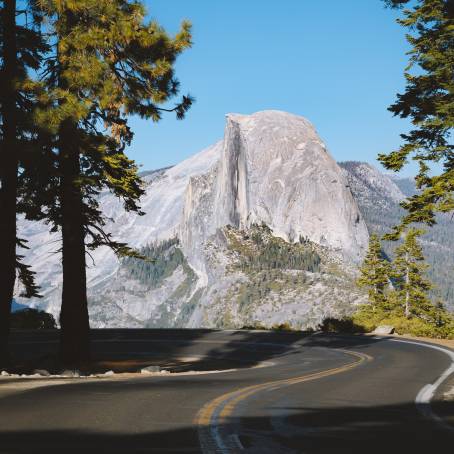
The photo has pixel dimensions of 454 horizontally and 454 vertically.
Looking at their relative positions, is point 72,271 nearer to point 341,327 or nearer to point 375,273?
point 341,327

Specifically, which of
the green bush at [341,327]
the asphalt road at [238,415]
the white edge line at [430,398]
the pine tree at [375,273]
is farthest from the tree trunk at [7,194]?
the pine tree at [375,273]

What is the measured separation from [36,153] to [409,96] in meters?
13.7

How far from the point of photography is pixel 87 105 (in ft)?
56.3

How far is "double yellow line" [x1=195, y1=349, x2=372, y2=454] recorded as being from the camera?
22.4 ft

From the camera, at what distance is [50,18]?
1844cm

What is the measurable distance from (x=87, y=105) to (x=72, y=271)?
4440mm

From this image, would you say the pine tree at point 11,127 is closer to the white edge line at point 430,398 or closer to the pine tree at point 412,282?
the white edge line at point 430,398

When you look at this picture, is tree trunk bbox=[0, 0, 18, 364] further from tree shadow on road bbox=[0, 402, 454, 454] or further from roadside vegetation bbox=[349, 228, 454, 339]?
roadside vegetation bbox=[349, 228, 454, 339]

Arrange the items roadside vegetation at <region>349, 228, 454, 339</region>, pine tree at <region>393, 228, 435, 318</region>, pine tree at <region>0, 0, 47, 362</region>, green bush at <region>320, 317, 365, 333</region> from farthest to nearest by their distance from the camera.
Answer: pine tree at <region>393, 228, 435, 318</region> → roadside vegetation at <region>349, 228, 454, 339</region> → green bush at <region>320, 317, 365, 333</region> → pine tree at <region>0, 0, 47, 362</region>

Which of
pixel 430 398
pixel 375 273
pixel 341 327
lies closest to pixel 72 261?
pixel 430 398

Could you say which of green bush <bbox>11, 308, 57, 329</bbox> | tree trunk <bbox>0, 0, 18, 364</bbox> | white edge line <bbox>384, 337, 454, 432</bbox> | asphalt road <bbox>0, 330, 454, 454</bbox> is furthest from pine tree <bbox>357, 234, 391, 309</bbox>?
tree trunk <bbox>0, 0, 18, 364</bbox>

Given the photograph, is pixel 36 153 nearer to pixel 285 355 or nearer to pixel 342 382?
pixel 342 382

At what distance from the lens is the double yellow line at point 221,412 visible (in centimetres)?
682

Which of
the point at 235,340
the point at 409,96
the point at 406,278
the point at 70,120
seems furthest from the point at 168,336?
the point at 406,278
